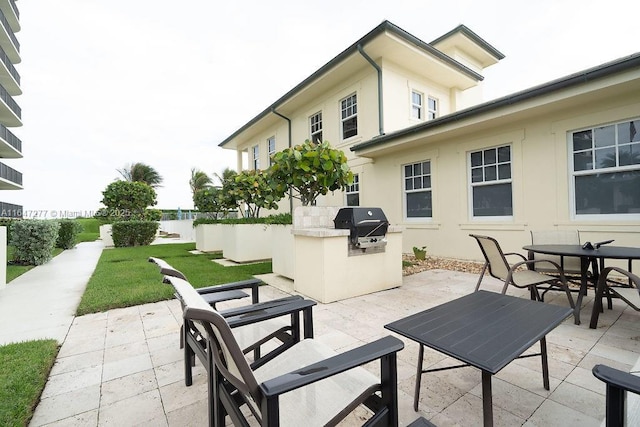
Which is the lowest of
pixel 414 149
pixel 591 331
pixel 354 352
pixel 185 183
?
pixel 591 331

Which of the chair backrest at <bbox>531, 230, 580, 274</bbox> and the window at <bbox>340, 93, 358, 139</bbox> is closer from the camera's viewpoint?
the chair backrest at <bbox>531, 230, 580, 274</bbox>

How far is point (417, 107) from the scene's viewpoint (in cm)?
966

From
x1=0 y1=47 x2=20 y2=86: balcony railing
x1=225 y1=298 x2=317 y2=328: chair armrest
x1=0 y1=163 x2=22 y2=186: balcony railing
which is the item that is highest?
x1=0 y1=47 x2=20 y2=86: balcony railing

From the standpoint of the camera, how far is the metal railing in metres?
17.6

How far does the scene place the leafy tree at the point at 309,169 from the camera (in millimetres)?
5150

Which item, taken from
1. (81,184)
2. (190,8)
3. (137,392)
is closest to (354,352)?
(137,392)

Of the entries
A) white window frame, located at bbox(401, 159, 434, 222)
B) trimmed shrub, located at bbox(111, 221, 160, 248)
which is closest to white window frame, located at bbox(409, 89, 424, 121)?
white window frame, located at bbox(401, 159, 434, 222)

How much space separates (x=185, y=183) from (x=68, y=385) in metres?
34.3

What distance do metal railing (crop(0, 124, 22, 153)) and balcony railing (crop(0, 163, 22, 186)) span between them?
64.3 inches

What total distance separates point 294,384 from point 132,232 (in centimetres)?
1465

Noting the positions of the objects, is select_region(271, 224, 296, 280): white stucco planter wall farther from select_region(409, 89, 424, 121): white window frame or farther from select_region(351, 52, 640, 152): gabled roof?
select_region(409, 89, 424, 121): white window frame

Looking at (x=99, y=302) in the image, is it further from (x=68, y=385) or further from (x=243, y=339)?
(x=243, y=339)

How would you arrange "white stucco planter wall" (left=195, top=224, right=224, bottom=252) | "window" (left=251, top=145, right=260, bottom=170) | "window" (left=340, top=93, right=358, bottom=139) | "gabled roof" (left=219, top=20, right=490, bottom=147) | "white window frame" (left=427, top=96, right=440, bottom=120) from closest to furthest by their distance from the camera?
"gabled roof" (left=219, top=20, right=490, bottom=147) < "window" (left=340, top=93, right=358, bottom=139) < "white window frame" (left=427, top=96, right=440, bottom=120) < "white stucco planter wall" (left=195, top=224, right=224, bottom=252) < "window" (left=251, top=145, right=260, bottom=170)

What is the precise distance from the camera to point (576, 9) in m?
8.06
